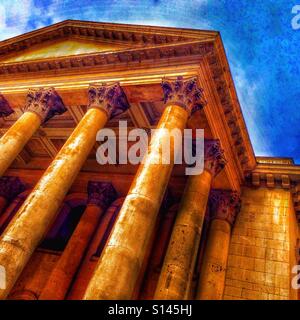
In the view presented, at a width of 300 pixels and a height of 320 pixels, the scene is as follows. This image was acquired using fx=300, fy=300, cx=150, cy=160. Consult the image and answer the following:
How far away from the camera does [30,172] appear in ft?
54.1

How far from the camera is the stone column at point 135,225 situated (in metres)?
6.09

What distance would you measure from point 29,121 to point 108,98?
3025mm

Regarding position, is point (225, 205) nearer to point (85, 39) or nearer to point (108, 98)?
point (108, 98)

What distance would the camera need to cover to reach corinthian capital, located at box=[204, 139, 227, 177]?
10.9 meters

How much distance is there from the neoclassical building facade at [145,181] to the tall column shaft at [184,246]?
3cm

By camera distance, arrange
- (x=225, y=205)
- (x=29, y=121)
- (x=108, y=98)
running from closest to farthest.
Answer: (x=108, y=98) → (x=29, y=121) → (x=225, y=205)

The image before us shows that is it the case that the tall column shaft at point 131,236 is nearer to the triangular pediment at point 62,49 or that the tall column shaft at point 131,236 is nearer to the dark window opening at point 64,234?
the triangular pediment at point 62,49

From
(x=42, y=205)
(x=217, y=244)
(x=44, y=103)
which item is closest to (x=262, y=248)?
(x=217, y=244)

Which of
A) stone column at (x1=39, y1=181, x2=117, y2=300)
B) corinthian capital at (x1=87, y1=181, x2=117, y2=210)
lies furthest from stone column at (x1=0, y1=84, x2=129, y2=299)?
corinthian capital at (x1=87, y1=181, x2=117, y2=210)

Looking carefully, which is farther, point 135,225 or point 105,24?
point 105,24

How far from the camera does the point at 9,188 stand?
53.2 ft

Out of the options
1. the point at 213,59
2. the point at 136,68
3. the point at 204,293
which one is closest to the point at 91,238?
the point at 204,293

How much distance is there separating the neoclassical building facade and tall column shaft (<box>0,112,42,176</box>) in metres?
0.04
